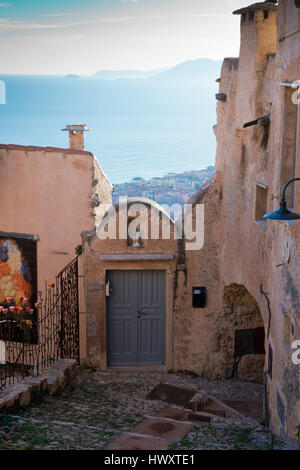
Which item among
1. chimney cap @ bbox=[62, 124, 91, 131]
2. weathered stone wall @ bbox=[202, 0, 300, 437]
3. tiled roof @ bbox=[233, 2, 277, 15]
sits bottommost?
weathered stone wall @ bbox=[202, 0, 300, 437]

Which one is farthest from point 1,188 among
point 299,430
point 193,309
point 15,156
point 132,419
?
point 299,430

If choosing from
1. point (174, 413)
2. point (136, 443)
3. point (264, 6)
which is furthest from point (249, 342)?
point (264, 6)

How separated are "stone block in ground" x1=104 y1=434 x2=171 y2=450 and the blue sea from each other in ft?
32.3

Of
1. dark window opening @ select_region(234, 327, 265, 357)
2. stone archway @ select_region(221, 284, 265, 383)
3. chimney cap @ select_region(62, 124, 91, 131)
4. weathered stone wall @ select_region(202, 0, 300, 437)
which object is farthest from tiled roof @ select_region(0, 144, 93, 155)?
dark window opening @ select_region(234, 327, 265, 357)

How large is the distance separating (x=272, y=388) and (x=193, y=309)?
3312mm

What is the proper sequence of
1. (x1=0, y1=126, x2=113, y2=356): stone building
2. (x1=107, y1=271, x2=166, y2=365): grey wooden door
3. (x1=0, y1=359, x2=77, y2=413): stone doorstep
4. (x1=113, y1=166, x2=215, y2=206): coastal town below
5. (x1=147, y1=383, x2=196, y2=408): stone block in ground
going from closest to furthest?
(x1=0, y1=359, x2=77, y2=413): stone doorstep
(x1=147, y1=383, x2=196, y2=408): stone block in ground
(x1=107, y1=271, x2=166, y2=365): grey wooden door
(x1=0, y1=126, x2=113, y2=356): stone building
(x1=113, y1=166, x2=215, y2=206): coastal town below

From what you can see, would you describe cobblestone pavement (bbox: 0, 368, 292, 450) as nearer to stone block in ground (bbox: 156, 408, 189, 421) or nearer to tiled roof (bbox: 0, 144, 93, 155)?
stone block in ground (bbox: 156, 408, 189, 421)

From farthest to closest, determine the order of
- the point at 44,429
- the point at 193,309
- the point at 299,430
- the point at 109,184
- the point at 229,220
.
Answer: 1. the point at 109,184
2. the point at 193,309
3. the point at 229,220
4. the point at 44,429
5. the point at 299,430

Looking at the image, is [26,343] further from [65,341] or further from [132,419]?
[132,419]

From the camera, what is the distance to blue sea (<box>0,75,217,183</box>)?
19.0 meters

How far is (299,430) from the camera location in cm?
623

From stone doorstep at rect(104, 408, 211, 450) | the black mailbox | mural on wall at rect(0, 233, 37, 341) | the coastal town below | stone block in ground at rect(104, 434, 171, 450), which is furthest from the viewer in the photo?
the coastal town below

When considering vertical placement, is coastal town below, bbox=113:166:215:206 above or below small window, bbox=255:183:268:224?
above

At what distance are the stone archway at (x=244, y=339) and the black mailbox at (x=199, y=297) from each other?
540 millimetres
